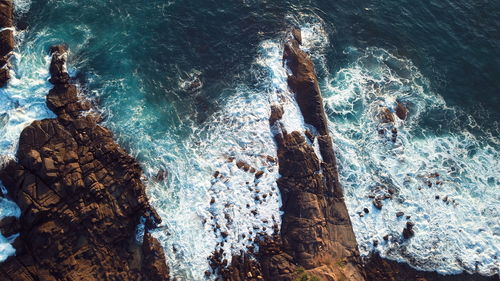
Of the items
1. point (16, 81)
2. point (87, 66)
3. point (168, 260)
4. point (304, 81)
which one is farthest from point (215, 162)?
point (16, 81)

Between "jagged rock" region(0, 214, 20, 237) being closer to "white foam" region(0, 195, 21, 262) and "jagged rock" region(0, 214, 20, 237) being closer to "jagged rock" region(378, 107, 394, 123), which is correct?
"white foam" region(0, 195, 21, 262)

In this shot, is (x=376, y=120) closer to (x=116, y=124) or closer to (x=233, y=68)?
(x=233, y=68)

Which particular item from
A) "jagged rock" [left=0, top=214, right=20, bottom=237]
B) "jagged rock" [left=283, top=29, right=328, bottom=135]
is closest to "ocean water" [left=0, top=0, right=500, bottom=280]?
"jagged rock" [left=0, top=214, right=20, bottom=237]

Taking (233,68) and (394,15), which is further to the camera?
(394,15)

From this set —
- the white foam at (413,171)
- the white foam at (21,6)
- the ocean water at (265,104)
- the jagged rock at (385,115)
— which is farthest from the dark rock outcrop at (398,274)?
the white foam at (21,6)

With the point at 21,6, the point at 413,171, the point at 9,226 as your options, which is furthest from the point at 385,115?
the point at 21,6

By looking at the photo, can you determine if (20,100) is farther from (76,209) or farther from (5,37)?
(76,209)

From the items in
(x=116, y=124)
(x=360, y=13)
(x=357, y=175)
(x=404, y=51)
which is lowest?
(x=357, y=175)
